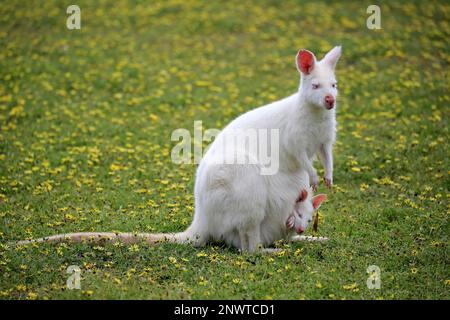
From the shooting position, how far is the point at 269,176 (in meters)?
6.03

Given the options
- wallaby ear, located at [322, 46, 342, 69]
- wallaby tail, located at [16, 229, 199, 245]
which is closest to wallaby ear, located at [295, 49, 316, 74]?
wallaby ear, located at [322, 46, 342, 69]

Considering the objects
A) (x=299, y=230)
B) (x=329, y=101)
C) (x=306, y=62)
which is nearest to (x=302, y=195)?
(x=299, y=230)

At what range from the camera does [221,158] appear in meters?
5.96

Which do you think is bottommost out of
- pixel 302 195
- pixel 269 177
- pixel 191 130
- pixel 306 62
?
pixel 302 195

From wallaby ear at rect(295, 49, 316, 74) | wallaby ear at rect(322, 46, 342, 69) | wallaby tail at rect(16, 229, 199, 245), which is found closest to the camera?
wallaby ear at rect(295, 49, 316, 74)

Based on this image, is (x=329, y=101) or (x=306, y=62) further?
(x=306, y=62)

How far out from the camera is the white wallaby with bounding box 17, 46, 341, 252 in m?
5.83

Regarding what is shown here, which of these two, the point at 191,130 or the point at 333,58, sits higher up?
the point at 333,58

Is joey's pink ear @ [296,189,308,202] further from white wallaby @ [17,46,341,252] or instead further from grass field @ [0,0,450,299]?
grass field @ [0,0,450,299]

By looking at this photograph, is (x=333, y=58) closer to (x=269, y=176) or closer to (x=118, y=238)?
(x=269, y=176)

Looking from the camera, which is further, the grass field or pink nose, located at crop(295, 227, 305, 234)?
pink nose, located at crop(295, 227, 305, 234)

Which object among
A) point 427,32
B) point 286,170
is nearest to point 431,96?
point 427,32

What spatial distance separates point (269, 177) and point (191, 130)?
14.3 ft

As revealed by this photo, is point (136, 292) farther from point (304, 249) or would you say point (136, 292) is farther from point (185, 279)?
point (304, 249)
